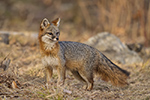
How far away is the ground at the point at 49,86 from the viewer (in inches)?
184

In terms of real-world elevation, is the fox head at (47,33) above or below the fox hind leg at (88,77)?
above

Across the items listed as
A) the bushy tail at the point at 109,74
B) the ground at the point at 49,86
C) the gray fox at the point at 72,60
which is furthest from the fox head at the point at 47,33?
the bushy tail at the point at 109,74

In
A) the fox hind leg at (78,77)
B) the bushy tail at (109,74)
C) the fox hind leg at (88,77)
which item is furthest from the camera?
the fox hind leg at (78,77)

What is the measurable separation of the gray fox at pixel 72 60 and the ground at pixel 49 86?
272 mm

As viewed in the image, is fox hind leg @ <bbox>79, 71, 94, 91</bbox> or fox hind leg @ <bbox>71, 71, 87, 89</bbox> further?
fox hind leg @ <bbox>71, 71, 87, 89</bbox>

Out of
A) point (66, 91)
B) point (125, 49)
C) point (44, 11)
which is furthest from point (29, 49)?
point (44, 11)

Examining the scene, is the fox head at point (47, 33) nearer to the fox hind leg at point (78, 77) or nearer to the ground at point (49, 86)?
the ground at point (49, 86)

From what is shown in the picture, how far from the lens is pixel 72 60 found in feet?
19.2

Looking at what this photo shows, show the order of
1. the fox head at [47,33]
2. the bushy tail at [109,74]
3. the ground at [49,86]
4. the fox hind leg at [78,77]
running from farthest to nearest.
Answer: the fox hind leg at [78,77] < the bushy tail at [109,74] < the fox head at [47,33] < the ground at [49,86]

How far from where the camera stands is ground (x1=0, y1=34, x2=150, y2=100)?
467cm

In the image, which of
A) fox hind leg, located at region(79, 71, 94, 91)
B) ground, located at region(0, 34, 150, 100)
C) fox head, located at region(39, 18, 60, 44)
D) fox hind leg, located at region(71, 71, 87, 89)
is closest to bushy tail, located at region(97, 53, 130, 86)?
ground, located at region(0, 34, 150, 100)

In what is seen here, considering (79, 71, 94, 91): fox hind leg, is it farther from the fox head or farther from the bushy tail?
the fox head

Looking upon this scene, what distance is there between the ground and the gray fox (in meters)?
0.27

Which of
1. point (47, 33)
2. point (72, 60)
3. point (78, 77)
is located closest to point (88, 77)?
point (78, 77)
